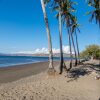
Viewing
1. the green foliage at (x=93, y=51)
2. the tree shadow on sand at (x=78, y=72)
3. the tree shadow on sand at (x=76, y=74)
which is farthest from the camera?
the green foliage at (x=93, y=51)

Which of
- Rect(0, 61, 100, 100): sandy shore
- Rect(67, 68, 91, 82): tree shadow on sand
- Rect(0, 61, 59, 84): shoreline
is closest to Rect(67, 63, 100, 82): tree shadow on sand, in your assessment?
Rect(67, 68, 91, 82): tree shadow on sand

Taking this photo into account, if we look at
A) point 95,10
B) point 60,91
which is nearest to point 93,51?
point 95,10

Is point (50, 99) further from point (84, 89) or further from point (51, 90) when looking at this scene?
point (84, 89)

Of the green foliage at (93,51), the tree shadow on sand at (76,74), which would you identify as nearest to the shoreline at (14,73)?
the tree shadow on sand at (76,74)

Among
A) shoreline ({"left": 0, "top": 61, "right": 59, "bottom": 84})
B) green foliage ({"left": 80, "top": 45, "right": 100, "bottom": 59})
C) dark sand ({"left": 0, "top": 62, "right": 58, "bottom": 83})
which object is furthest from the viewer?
green foliage ({"left": 80, "top": 45, "right": 100, "bottom": 59})

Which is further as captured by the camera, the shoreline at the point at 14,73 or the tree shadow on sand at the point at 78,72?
the shoreline at the point at 14,73

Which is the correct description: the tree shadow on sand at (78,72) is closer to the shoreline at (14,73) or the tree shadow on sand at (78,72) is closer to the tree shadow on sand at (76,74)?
the tree shadow on sand at (76,74)

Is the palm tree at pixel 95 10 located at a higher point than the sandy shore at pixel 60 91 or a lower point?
higher

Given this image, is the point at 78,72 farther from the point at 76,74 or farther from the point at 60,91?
the point at 60,91

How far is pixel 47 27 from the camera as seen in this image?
18438mm

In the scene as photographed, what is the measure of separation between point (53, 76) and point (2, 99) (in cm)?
866

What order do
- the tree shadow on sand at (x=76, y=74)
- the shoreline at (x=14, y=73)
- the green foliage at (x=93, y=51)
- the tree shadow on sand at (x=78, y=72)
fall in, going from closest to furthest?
the tree shadow on sand at (x=76, y=74) → the tree shadow on sand at (x=78, y=72) → the shoreline at (x=14, y=73) → the green foliage at (x=93, y=51)

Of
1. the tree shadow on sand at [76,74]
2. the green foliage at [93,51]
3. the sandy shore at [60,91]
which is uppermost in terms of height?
the green foliage at [93,51]

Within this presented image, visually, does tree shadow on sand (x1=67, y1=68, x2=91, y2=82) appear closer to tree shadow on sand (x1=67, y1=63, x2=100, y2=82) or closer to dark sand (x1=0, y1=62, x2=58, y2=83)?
tree shadow on sand (x1=67, y1=63, x2=100, y2=82)
